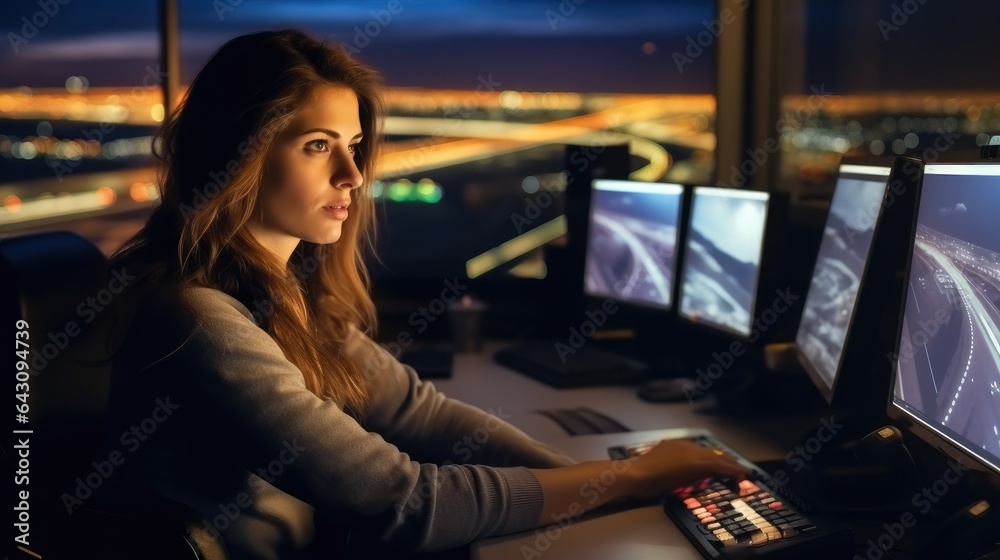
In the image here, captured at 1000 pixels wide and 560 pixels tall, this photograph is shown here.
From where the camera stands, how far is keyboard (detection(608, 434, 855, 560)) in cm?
110

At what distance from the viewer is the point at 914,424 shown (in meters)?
1.17

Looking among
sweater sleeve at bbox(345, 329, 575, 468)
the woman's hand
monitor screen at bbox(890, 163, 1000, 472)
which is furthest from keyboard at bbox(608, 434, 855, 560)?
sweater sleeve at bbox(345, 329, 575, 468)

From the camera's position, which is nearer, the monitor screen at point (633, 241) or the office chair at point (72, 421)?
the office chair at point (72, 421)

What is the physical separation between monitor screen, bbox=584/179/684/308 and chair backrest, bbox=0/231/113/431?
139 cm

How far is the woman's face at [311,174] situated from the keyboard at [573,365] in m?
0.93

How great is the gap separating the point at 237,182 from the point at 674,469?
2.69 ft

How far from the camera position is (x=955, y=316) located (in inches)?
41.4

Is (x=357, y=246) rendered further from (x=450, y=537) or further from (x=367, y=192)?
(x=450, y=537)

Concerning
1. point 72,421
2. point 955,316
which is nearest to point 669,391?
point 955,316

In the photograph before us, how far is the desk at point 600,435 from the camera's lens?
1.17 metres

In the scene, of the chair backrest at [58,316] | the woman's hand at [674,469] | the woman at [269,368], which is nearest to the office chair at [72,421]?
the chair backrest at [58,316]

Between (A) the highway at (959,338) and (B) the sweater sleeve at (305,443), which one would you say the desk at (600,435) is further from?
(A) the highway at (959,338)

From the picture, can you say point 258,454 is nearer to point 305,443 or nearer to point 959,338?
point 305,443

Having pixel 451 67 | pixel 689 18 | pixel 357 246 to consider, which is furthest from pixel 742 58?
pixel 357 246
